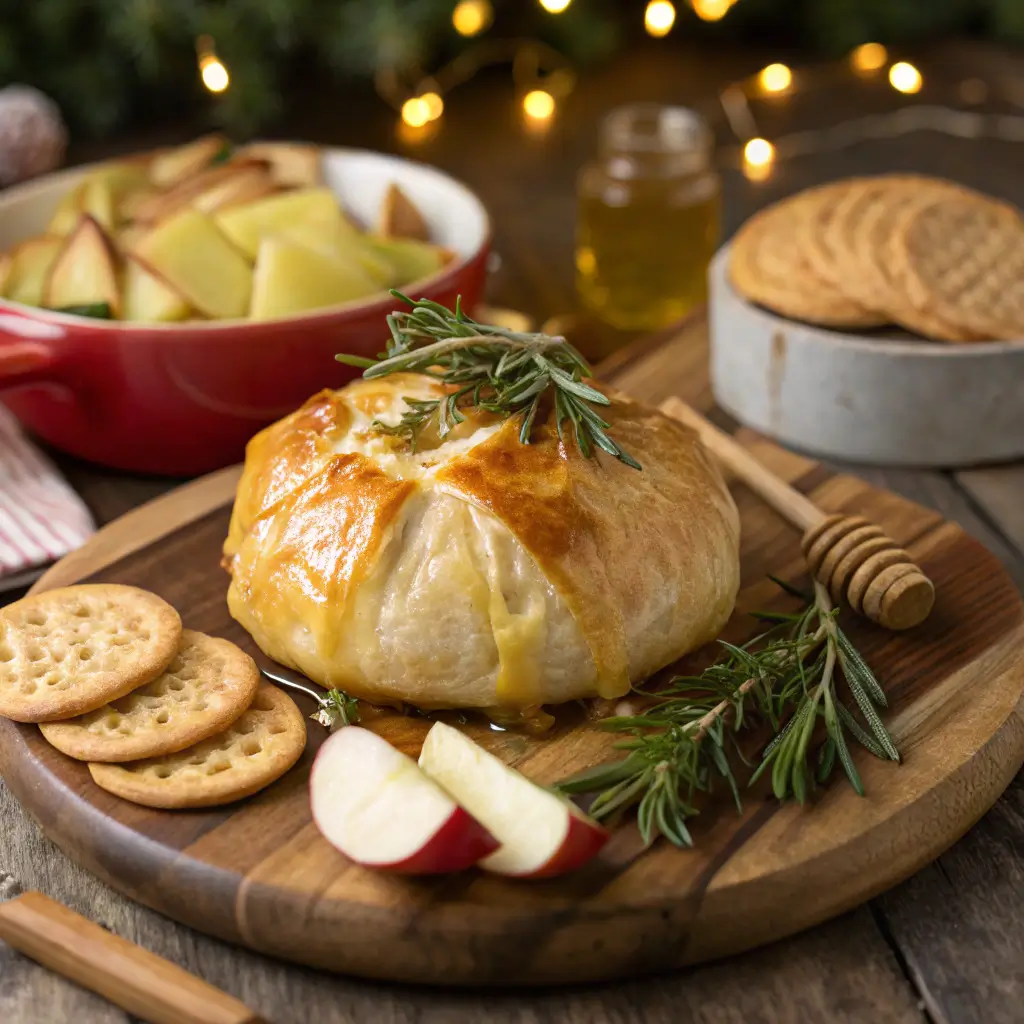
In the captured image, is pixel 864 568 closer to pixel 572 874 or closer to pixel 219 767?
pixel 572 874

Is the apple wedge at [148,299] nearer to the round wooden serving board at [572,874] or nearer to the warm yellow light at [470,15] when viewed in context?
the round wooden serving board at [572,874]

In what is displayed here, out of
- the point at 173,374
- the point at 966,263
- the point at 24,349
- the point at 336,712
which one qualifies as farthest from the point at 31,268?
the point at 966,263

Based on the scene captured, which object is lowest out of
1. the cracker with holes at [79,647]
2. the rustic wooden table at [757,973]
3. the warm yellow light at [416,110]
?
the rustic wooden table at [757,973]

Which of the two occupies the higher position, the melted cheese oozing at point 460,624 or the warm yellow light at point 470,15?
the warm yellow light at point 470,15

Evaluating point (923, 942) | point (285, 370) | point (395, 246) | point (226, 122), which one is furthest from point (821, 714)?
point (226, 122)

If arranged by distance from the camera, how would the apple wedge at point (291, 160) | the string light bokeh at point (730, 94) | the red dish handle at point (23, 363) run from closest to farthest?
the red dish handle at point (23, 363) < the apple wedge at point (291, 160) < the string light bokeh at point (730, 94)

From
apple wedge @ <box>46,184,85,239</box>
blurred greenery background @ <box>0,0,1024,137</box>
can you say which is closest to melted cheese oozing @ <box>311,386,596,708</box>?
apple wedge @ <box>46,184,85,239</box>

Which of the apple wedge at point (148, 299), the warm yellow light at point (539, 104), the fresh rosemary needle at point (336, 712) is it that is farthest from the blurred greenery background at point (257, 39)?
the fresh rosemary needle at point (336, 712)

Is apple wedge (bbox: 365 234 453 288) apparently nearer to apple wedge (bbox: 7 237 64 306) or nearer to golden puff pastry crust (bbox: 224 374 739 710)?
apple wedge (bbox: 7 237 64 306)
